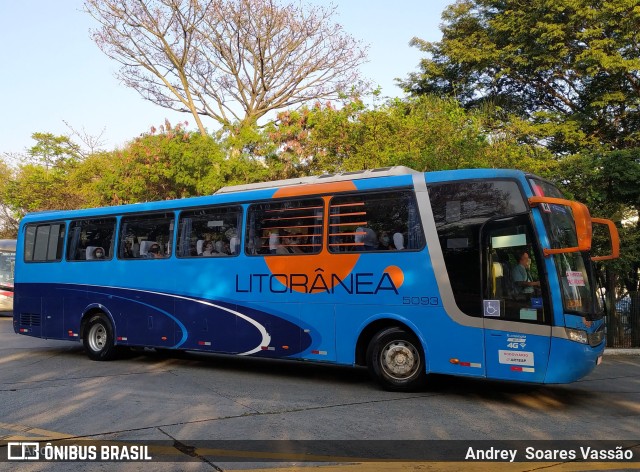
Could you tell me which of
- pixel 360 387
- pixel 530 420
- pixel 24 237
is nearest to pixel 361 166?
pixel 24 237

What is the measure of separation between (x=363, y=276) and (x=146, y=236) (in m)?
4.99

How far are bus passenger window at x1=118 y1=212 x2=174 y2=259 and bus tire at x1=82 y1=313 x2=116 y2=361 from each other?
4.94ft

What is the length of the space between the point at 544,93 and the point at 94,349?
2165 centimetres

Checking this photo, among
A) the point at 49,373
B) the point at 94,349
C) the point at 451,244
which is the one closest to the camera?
the point at 451,244

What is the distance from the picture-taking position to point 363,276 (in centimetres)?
988

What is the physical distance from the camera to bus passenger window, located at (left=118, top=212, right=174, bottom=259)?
40.8ft

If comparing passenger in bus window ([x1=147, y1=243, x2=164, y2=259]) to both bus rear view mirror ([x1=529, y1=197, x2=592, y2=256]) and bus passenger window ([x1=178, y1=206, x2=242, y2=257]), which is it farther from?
bus rear view mirror ([x1=529, y1=197, x2=592, y2=256])

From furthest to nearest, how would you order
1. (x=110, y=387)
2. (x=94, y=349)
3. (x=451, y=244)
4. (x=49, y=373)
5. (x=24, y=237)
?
(x=24, y=237)
(x=94, y=349)
(x=49, y=373)
(x=110, y=387)
(x=451, y=244)

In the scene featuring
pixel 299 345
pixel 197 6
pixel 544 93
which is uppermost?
pixel 197 6

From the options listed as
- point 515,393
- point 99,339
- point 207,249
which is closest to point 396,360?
point 515,393

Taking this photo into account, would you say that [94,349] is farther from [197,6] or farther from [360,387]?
[197,6]

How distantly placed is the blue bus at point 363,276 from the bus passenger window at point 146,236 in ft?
0.10

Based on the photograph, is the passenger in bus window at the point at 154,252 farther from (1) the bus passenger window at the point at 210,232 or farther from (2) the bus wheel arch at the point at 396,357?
(2) the bus wheel arch at the point at 396,357

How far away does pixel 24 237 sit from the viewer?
15.1m
